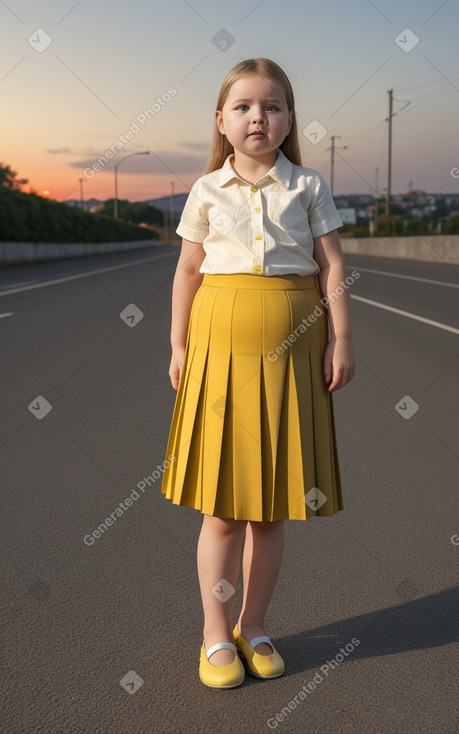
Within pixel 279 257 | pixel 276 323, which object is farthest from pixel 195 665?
pixel 279 257

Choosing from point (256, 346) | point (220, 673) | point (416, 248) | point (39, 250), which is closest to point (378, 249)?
point (416, 248)

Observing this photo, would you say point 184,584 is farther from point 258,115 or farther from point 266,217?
point 258,115

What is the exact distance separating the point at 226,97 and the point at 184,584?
1.88 metres

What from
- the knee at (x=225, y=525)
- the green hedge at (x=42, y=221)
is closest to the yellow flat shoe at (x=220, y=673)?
the knee at (x=225, y=525)

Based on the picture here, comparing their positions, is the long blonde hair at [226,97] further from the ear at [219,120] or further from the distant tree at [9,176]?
the distant tree at [9,176]

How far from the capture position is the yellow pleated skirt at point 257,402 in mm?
2645

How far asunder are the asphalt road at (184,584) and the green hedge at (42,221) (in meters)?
30.1

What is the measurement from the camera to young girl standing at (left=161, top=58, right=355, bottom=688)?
2641 mm

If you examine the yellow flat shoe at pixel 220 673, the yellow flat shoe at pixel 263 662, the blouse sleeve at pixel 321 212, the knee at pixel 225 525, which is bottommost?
the yellow flat shoe at pixel 263 662

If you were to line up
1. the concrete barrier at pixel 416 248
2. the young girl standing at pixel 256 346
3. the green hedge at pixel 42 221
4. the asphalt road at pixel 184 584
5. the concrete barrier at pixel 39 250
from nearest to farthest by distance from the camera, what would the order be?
the asphalt road at pixel 184 584, the young girl standing at pixel 256 346, the concrete barrier at pixel 416 248, the concrete barrier at pixel 39 250, the green hedge at pixel 42 221

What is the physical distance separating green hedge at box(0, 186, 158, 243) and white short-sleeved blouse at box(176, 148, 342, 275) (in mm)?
33980

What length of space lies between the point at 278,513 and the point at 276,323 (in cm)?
62

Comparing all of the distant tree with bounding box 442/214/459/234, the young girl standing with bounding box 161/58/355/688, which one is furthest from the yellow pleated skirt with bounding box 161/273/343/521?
the distant tree with bounding box 442/214/459/234

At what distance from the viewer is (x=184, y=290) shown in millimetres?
2867
